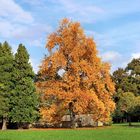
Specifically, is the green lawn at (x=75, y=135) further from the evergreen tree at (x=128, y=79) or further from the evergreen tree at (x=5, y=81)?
the evergreen tree at (x=128, y=79)

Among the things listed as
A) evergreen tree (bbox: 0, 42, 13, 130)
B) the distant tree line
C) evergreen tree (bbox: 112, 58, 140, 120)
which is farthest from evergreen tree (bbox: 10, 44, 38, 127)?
evergreen tree (bbox: 112, 58, 140, 120)

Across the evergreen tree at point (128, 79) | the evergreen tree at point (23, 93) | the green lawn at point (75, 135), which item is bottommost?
the green lawn at point (75, 135)

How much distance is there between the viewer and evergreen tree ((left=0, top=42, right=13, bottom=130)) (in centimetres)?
6041

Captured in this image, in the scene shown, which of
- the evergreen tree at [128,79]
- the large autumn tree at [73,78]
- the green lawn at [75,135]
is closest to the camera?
the green lawn at [75,135]

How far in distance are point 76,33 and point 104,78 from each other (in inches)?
309

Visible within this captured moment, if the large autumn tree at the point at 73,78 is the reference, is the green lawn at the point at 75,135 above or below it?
below

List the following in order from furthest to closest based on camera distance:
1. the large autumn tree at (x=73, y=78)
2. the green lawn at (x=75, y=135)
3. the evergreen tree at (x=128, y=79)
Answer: the evergreen tree at (x=128, y=79), the large autumn tree at (x=73, y=78), the green lawn at (x=75, y=135)

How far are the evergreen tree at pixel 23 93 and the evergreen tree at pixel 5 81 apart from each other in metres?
0.75

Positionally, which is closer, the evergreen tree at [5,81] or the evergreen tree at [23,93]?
the evergreen tree at [5,81]

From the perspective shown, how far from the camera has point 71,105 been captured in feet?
197

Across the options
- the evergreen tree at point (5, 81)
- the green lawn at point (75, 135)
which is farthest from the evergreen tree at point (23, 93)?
the green lawn at point (75, 135)

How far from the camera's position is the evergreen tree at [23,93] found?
60.9 meters

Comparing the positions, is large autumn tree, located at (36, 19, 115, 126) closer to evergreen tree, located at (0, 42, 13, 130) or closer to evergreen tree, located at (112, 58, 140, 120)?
evergreen tree, located at (0, 42, 13, 130)

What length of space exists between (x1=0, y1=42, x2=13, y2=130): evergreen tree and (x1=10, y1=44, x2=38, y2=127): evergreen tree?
0.75m
